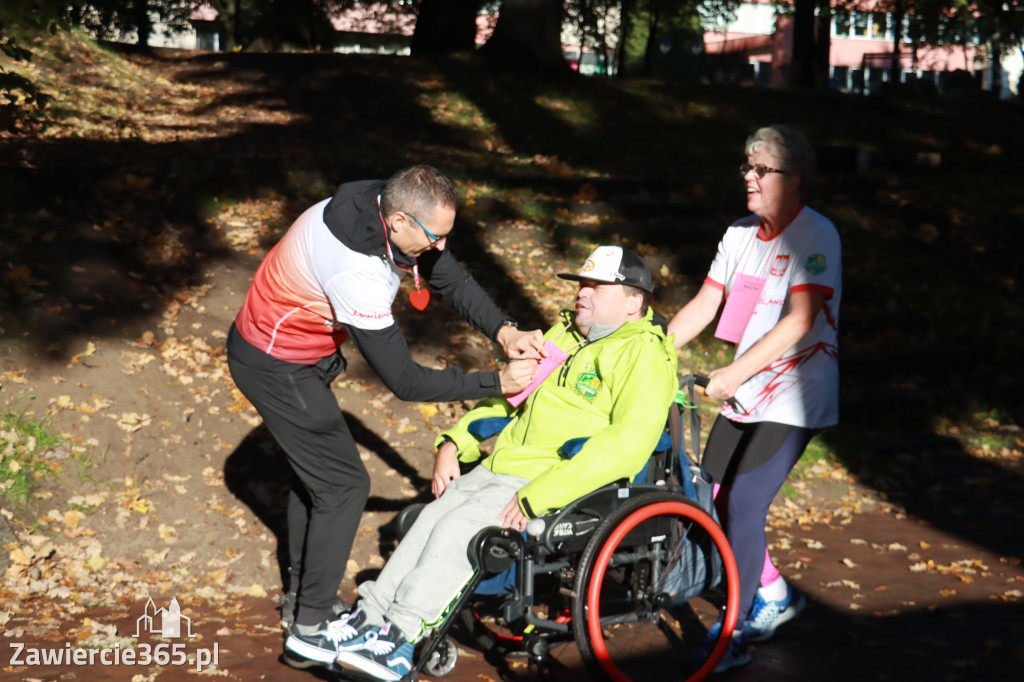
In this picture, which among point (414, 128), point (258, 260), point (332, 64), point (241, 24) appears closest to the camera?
point (258, 260)

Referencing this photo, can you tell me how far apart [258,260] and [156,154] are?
2807 mm

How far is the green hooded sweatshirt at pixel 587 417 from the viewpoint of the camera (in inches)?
151

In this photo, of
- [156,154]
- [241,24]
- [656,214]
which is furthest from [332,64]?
[241,24]

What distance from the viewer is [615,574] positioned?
414 centimetres

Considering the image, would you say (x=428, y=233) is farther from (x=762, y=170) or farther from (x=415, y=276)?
(x=762, y=170)

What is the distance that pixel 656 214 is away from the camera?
37.7 ft

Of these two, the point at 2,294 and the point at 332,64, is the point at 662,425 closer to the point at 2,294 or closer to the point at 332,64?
the point at 2,294

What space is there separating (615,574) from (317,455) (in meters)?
1.38

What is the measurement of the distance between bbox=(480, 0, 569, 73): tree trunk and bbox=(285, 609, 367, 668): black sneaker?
1389 cm

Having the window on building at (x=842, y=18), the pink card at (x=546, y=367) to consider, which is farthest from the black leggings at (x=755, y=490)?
the window on building at (x=842, y=18)

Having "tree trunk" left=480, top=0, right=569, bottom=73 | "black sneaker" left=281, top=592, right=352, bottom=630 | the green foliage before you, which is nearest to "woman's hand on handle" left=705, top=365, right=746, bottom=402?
"black sneaker" left=281, top=592, right=352, bottom=630

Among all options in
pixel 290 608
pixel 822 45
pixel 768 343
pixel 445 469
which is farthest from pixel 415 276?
pixel 822 45

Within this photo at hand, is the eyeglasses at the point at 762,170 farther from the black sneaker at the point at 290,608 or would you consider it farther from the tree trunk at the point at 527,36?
the tree trunk at the point at 527,36

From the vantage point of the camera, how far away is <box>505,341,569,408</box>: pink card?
4281 mm
